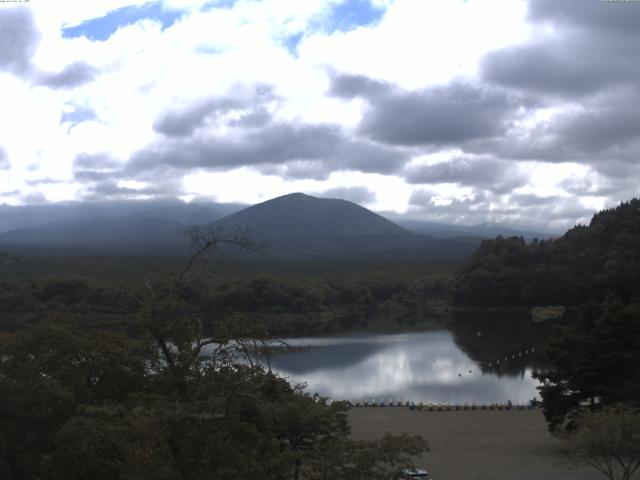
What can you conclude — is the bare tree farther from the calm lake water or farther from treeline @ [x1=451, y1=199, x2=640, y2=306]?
treeline @ [x1=451, y1=199, x2=640, y2=306]

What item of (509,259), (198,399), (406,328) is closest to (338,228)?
(509,259)

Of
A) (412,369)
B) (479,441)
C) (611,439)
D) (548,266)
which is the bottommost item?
(412,369)

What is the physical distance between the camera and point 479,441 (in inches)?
644

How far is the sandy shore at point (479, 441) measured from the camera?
1337 centimetres

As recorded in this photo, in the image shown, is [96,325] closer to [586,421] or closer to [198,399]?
[586,421]

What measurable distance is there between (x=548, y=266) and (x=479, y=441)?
42.6 metres

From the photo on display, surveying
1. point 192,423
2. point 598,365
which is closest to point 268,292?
point 598,365

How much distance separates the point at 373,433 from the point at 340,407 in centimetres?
570

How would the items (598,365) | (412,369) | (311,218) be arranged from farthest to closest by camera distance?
1. (311,218)
2. (412,369)
3. (598,365)

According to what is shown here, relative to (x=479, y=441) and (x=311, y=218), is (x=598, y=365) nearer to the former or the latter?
(x=479, y=441)

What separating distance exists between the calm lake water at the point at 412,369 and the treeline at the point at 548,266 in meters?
15.2

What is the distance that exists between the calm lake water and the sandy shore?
11.5ft

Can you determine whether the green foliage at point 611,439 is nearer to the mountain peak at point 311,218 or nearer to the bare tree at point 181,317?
the bare tree at point 181,317

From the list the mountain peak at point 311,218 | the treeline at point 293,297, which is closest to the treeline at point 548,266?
the treeline at point 293,297
